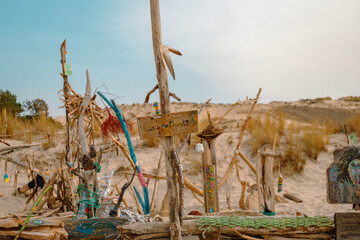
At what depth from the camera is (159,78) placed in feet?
10.5

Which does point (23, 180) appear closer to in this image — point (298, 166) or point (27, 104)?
point (298, 166)

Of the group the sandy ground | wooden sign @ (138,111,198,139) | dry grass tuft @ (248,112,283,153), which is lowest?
the sandy ground

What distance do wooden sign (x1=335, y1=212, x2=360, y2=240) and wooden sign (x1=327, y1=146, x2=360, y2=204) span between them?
378mm

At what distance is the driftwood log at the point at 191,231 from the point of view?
3338 mm

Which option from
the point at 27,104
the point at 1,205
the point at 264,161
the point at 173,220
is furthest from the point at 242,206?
the point at 27,104

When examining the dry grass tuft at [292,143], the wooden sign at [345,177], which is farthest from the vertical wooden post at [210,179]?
the dry grass tuft at [292,143]

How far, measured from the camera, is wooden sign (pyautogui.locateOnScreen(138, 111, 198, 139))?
123 inches

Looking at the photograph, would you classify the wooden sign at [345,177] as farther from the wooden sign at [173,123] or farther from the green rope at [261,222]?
the wooden sign at [173,123]

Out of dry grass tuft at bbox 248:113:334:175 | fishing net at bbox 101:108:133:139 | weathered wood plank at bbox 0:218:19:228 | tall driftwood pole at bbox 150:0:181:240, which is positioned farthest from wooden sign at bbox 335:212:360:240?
dry grass tuft at bbox 248:113:334:175

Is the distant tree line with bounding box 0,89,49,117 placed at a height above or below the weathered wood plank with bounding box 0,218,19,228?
above

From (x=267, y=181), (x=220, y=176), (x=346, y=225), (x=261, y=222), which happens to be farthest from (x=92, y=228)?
(x=220, y=176)

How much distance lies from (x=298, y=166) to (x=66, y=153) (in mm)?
7170

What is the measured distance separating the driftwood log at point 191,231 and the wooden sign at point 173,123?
99cm

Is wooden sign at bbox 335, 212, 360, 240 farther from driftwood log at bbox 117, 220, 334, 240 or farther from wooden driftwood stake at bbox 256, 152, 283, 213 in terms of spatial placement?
wooden driftwood stake at bbox 256, 152, 283, 213
